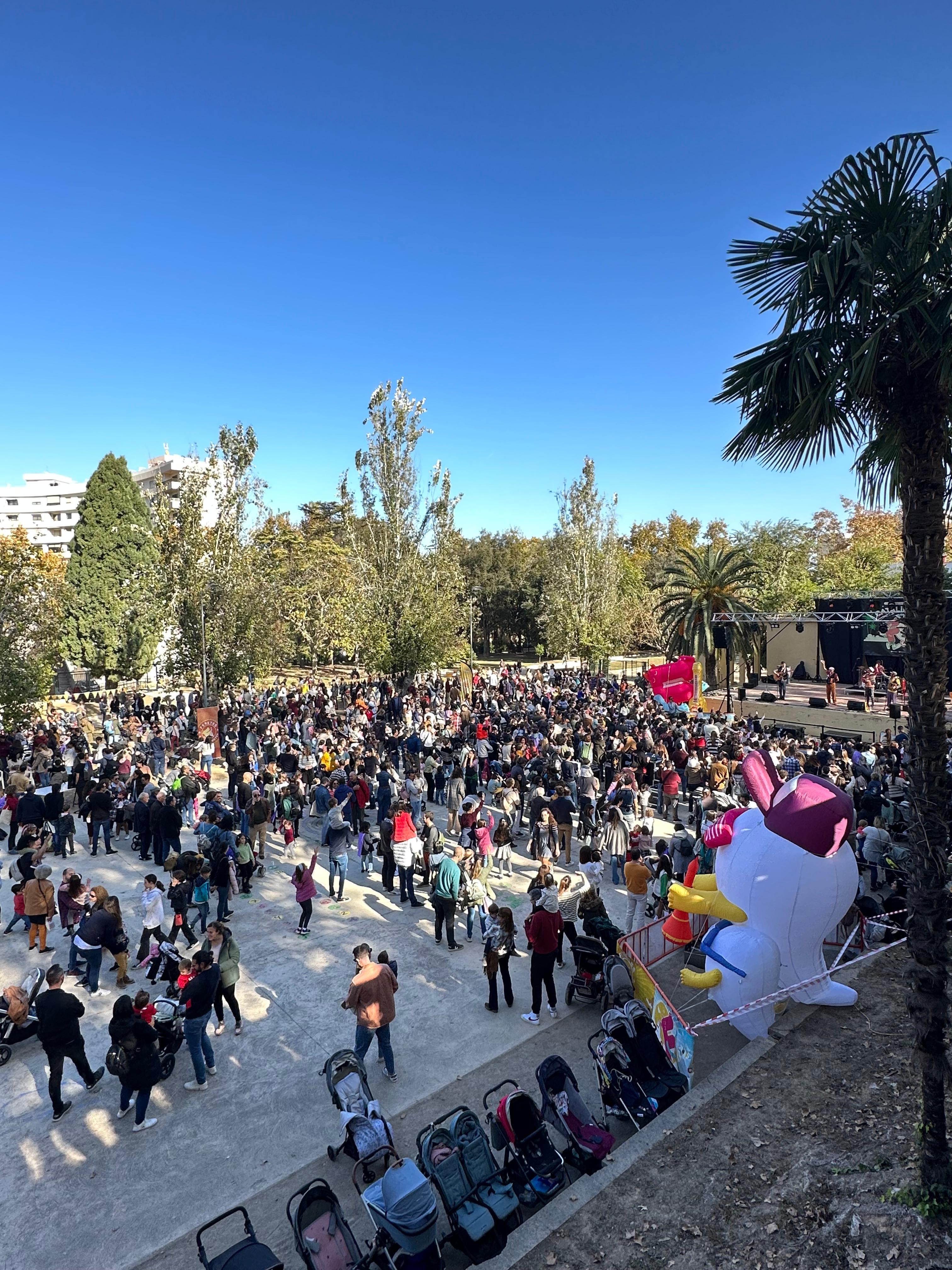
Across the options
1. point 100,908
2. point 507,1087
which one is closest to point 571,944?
point 507,1087

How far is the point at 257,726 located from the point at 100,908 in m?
11.7

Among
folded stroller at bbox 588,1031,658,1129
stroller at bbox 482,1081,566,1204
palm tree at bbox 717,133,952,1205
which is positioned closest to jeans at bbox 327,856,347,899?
folded stroller at bbox 588,1031,658,1129

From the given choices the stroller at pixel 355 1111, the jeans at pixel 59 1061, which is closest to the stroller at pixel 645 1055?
the stroller at pixel 355 1111

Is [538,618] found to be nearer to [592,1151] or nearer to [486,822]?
[486,822]

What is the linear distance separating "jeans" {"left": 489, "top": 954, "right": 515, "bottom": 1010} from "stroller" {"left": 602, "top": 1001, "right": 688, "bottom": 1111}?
1.33 m

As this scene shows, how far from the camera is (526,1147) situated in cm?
507

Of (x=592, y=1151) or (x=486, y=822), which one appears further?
(x=486, y=822)

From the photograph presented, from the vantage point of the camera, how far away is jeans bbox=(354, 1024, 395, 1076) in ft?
20.6

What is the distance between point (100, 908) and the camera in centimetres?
777

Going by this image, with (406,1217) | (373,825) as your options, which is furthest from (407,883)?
(406,1217)

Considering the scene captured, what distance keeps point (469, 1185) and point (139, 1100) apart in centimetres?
296

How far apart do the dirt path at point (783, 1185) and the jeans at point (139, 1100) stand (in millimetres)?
3319

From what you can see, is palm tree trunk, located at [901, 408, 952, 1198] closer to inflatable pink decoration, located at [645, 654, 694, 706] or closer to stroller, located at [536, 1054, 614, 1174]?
stroller, located at [536, 1054, 614, 1174]

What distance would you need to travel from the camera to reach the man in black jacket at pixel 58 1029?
19.5 feet
